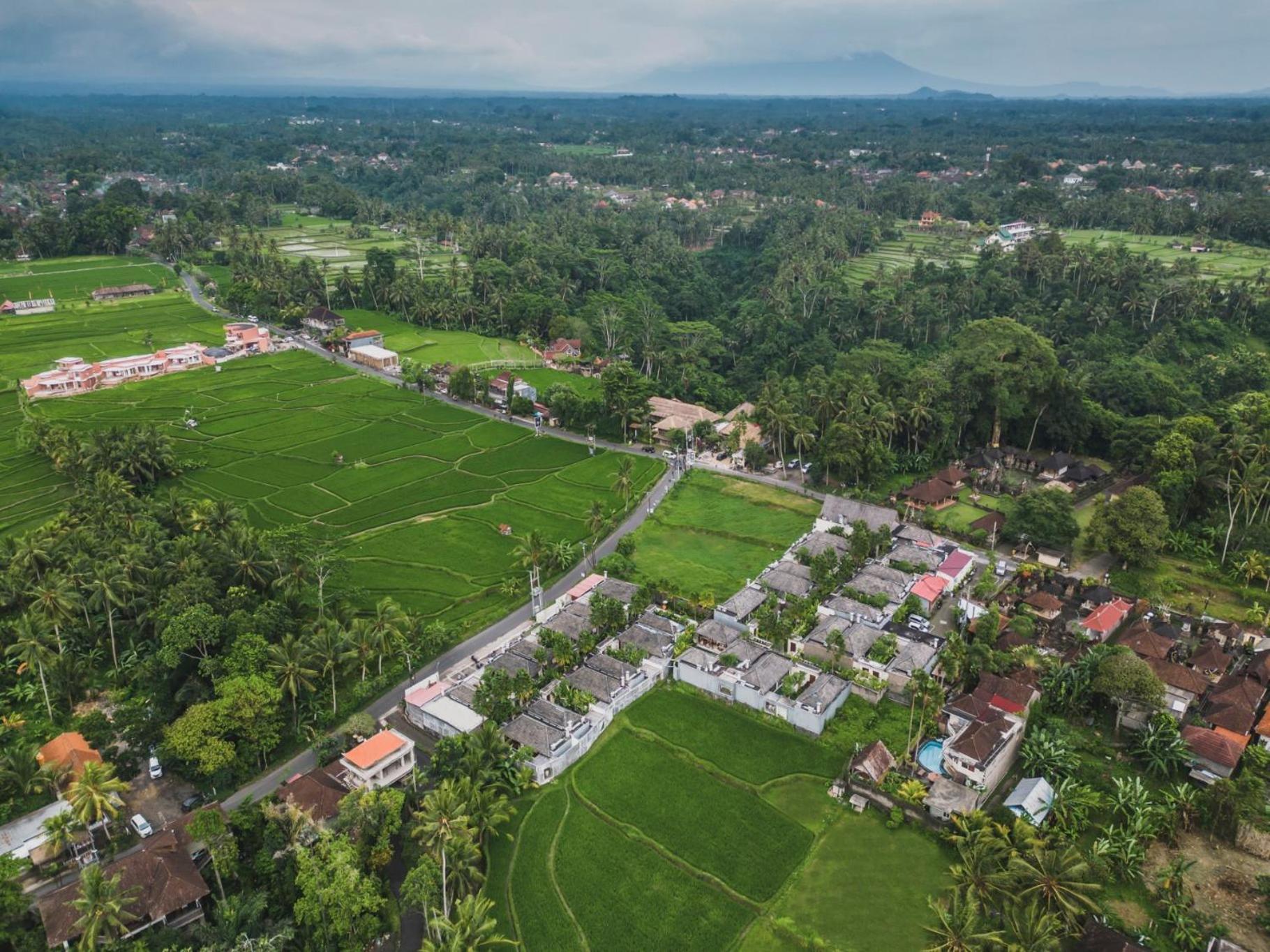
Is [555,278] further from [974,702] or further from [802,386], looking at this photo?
[974,702]

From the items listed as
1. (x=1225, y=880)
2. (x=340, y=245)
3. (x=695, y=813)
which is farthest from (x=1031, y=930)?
(x=340, y=245)

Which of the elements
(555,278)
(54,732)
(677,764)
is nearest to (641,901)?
(677,764)

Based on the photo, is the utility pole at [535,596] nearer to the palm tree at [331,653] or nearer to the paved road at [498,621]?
the paved road at [498,621]

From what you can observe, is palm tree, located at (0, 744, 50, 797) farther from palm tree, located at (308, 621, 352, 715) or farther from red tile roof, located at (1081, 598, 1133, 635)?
red tile roof, located at (1081, 598, 1133, 635)

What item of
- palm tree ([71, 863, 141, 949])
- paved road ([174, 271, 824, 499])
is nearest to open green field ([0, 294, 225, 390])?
paved road ([174, 271, 824, 499])

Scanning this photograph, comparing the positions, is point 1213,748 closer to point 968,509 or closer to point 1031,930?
point 1031,930

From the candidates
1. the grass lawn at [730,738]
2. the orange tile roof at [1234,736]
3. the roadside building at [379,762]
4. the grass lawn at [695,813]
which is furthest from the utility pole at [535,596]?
the orange tile roof at [1234,736]
